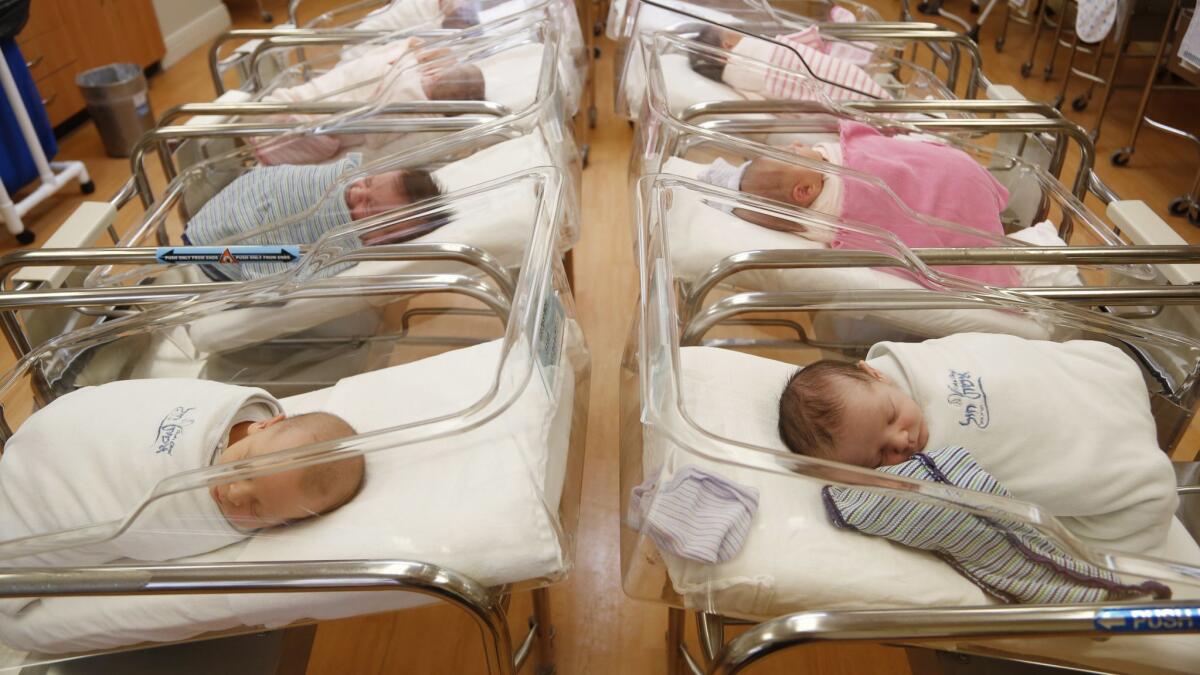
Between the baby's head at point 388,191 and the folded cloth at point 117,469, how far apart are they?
20.6 inches

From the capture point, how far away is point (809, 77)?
1.74 m

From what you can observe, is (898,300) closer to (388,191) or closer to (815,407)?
(815,407)

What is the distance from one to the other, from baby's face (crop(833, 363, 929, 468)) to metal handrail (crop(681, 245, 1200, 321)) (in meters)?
0.25

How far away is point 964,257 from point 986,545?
509 millimetres

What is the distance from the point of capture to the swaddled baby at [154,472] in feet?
2.83

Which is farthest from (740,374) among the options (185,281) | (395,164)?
(185,281)

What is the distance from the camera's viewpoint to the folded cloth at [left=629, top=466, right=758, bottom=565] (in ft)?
2.76

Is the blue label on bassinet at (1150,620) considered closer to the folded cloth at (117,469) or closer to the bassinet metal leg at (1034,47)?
the folded cloth at (117,469)

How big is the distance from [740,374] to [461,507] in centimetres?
45

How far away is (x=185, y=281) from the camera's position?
4.61ft

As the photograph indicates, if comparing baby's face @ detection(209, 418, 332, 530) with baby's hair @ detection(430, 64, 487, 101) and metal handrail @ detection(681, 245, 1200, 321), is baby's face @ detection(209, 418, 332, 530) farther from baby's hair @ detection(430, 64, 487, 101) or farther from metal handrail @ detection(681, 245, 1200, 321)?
baby's hair @ detection(430, 64, 487, 101)

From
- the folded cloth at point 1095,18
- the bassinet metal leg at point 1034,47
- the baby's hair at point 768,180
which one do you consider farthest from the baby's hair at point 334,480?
the bassinet metal leg at point 1034,47

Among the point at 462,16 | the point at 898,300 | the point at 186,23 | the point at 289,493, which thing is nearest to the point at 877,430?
the point at 898,300

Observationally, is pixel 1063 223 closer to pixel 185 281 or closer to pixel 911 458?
pixel 911 458
